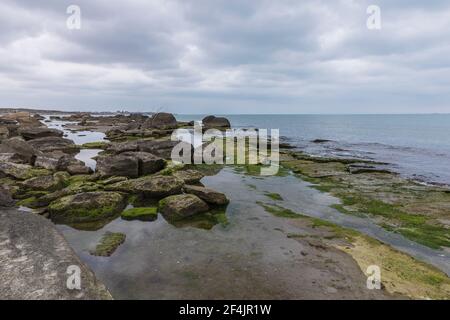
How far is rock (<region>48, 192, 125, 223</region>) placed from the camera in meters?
14.9

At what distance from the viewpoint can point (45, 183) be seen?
19656 millimetres

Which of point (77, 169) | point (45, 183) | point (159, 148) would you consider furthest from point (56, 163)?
point (159, 148)

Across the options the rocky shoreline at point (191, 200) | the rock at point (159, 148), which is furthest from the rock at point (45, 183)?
the rock at point (159, 148)

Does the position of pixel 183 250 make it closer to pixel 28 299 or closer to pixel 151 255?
pixel 151 255

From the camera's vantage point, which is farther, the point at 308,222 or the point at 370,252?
the point at 308,222

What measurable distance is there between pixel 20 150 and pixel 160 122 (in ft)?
155

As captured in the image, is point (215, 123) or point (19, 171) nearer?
point (19, 171)

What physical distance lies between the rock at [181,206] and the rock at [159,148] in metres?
15.2

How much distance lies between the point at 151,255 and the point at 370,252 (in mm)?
8284

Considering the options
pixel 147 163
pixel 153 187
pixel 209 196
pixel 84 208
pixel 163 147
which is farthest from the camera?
pixel 163 147

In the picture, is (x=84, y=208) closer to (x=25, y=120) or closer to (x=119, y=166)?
(x=119, y=166)
